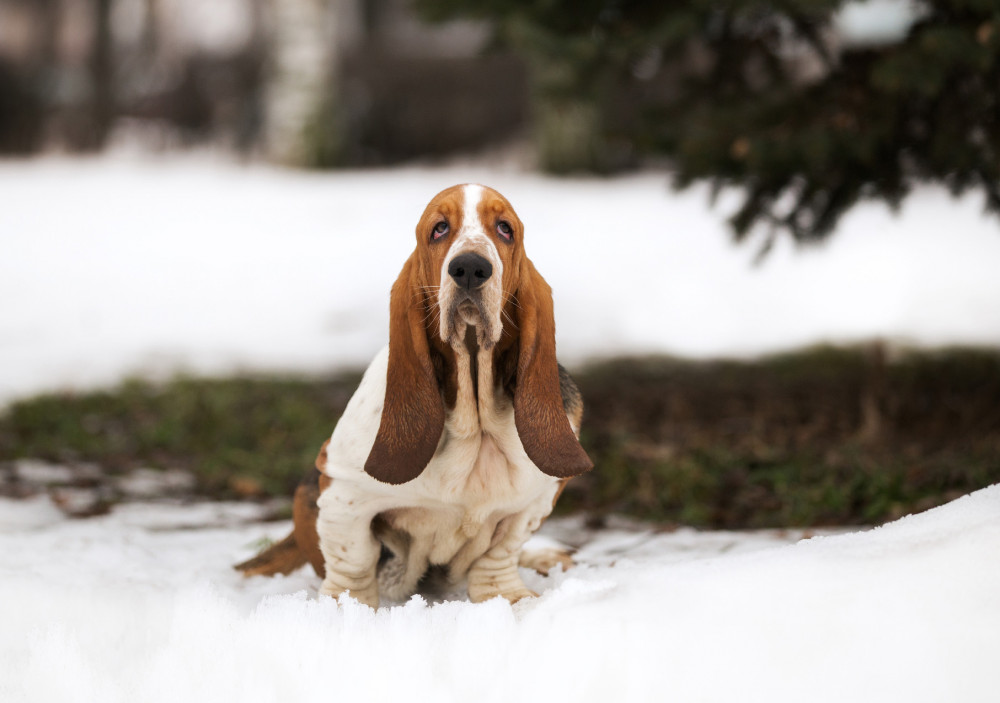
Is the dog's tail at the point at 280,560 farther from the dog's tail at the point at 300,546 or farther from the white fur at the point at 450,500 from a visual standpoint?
the white fur at the point at 450,500

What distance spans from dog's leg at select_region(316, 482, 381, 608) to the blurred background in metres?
1.85

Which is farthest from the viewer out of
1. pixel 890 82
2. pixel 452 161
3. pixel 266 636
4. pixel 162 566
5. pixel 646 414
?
pixel 452 161

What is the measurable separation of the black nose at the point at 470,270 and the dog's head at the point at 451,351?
0.40ft

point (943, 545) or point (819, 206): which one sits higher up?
point (819, 206)

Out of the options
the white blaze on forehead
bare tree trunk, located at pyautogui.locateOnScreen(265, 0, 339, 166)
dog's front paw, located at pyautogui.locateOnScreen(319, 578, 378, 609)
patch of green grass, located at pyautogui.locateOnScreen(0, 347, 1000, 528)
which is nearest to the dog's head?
the white blaze on forehead

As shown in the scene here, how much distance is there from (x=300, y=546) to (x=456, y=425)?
2.81ft

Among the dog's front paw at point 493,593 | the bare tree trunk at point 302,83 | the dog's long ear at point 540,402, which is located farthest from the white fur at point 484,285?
the bare tree trunk at point 302,83

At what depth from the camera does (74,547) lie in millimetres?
3506

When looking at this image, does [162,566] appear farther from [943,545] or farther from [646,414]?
[646,414]

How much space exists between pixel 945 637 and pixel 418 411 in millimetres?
1416

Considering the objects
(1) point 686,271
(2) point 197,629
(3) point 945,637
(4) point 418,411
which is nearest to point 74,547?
(2) point 197,629

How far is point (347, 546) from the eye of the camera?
279 centimetres

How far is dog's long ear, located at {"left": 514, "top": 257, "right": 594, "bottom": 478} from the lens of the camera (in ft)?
8.30

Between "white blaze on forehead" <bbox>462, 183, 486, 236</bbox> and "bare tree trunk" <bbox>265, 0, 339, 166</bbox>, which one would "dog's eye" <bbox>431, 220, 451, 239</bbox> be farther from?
"bare tree trunk" <bbox>265, 0, 339, 166</bbox>
